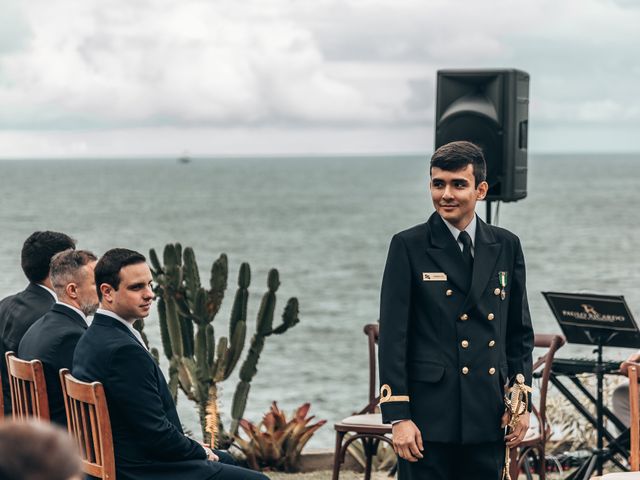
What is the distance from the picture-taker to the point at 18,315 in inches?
192

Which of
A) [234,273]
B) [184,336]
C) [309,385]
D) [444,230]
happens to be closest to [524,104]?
[184,336]

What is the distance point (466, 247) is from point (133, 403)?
1148mm

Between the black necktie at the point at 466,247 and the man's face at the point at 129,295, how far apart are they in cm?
103

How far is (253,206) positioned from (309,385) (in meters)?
62.3

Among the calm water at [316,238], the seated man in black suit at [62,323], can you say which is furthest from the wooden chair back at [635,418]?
the calm water at [316,238]

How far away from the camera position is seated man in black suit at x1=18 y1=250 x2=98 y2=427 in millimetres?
4266

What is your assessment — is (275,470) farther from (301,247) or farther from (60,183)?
(60,183)

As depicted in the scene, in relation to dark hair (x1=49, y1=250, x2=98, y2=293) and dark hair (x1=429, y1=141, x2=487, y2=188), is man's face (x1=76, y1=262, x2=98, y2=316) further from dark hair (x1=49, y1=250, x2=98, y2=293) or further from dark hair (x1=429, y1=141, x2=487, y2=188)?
dark hair (x1=429, y1=141, x2=487, y2=188)

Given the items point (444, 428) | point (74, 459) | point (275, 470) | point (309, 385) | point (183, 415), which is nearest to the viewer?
point (74, 459)

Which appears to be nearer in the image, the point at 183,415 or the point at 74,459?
the point at 74,459

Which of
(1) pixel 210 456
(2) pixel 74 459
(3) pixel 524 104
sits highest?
(3) pixel 524 104

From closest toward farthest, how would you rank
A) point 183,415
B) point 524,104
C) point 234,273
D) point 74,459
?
point 74,459 < point 524,104 < point 183,415 < point 234,273

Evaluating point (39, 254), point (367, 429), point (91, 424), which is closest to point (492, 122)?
point (367, 429)

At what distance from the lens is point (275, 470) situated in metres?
6.74
